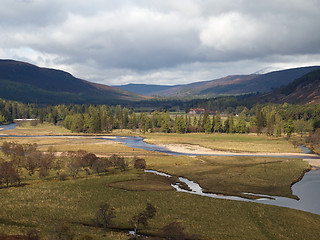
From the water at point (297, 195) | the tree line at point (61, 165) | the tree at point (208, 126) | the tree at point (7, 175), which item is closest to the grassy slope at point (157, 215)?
the water at point (297, 195)

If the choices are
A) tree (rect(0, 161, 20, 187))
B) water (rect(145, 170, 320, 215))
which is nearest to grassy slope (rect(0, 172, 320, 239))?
water (rect(145, 170, 320, 215))

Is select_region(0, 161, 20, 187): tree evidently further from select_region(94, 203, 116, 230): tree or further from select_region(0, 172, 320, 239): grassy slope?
select_region(94, 203, 116, 230): tree

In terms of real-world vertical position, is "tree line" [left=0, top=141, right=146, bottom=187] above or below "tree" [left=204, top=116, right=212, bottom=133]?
below

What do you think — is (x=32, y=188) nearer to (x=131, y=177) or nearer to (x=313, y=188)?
(x=131, y=177)

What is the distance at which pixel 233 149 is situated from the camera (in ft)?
386

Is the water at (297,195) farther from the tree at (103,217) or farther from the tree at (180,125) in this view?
the tree at (180,125)

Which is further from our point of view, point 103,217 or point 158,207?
point 158,207

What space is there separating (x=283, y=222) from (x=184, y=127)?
15157cm

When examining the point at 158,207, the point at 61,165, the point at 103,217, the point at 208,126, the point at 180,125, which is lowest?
the point at 61,165

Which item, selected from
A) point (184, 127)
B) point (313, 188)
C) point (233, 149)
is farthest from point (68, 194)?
point (184, 127)

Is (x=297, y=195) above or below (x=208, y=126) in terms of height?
below

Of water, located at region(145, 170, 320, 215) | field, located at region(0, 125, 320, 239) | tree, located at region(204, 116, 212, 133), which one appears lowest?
water, located at region(145, 170, 320, 215)

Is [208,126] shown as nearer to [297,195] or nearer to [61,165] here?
[61,165]

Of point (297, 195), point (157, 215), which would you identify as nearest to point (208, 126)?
point (297, 195)
